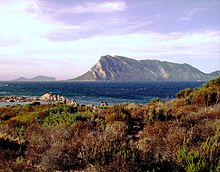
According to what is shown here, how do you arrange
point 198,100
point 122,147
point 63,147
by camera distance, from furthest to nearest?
point 198,100, point 63,147, point 122,147

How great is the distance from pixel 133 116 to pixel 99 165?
725 cm

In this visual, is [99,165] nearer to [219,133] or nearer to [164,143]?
[164,143]

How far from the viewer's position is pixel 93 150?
6938 mm

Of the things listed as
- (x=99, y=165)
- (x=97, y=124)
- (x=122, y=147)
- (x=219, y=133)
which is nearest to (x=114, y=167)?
(x=99, y=165)

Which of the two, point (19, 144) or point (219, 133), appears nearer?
point (219, 133)

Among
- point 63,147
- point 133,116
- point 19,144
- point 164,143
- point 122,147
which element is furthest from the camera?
point 133,116

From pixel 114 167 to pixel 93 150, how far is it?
1303 mm

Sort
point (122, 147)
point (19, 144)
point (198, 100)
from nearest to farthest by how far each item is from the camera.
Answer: point (122, 147) < point (19, 144) < point (198, 100)

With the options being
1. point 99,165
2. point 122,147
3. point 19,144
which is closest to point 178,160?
point 122,147

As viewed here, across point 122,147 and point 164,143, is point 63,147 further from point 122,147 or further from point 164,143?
point 164,143

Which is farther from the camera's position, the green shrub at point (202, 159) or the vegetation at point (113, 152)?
the vegetation at point (113, 152)

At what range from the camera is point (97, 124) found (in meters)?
11.4

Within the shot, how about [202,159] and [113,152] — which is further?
[113,152]

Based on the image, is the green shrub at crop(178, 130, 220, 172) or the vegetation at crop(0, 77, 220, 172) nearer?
the green shrub at crop(178, 130, 220, 172)
